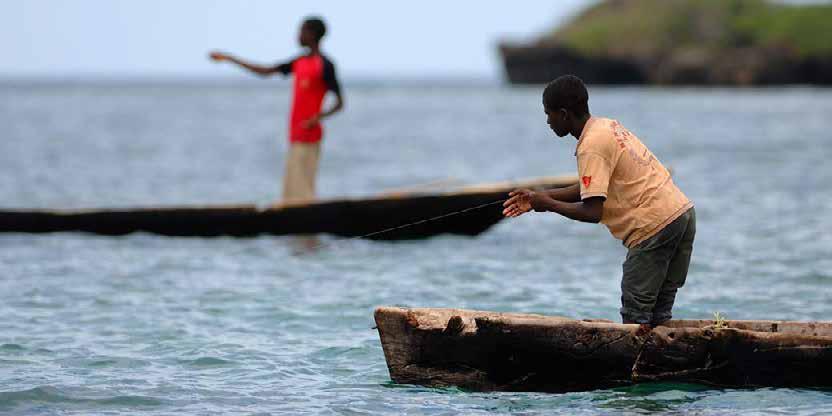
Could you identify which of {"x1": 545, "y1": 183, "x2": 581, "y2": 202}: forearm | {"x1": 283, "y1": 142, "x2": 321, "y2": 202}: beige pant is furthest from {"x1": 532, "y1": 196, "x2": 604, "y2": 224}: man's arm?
{"x1": 283, "y1": 142, "x2": 321, "y2": 202}: beige pant

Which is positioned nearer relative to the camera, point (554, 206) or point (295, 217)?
point (554, 206)

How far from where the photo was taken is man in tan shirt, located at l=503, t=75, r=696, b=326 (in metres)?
7.24

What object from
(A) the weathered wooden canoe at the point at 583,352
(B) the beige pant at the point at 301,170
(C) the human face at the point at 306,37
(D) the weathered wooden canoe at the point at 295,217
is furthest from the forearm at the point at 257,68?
(A) the weathered wooden canoe at the point at 583,352

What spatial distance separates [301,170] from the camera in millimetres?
14211

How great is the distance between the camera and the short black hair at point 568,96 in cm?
736

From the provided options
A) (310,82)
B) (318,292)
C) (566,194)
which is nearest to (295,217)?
(310,82)

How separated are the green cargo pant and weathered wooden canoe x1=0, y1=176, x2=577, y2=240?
5909mm

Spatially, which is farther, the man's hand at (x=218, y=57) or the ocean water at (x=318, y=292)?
the man's hand at (x=218, y=57)

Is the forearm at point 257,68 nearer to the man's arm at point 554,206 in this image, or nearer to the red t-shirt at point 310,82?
the red t-shirt at point 310,82

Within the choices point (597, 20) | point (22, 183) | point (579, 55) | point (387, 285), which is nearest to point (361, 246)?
point (387, 285)

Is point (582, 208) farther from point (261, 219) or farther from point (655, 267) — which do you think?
point (261, 219)

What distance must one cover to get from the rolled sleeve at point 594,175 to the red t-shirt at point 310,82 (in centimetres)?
673

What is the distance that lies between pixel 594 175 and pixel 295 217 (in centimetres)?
728

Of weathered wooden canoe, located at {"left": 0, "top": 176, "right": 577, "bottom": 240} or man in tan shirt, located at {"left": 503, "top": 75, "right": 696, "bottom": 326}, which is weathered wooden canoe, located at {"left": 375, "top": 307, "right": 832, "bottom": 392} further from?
weathered wooden canoe, located at {"left": 0, "top": 176, "right": 577, "bottom": 240}
